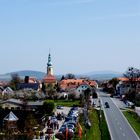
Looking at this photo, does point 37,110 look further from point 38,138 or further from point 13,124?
point 38,138

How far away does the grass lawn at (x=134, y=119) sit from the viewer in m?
48.2

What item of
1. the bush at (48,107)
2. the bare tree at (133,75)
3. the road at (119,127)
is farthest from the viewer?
the bare tree at (133,75)

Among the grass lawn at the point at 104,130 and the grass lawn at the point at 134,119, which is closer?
the grass lawn at the point at 104,130

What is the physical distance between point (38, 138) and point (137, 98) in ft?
154

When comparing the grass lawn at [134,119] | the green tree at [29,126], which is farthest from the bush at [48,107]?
the green tree at [29,126]

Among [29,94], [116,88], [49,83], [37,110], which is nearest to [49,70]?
[49,83]

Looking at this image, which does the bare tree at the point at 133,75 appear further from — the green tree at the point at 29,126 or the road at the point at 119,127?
the green tree at the point at 29,126

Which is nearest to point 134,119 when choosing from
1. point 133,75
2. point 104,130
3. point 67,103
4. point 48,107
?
point 48,107

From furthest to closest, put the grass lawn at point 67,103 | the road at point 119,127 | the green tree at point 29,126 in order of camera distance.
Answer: the grass lawn at point 67,103, the road at point 119,127, the green tree at point 29,126

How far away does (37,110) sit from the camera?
61531mm

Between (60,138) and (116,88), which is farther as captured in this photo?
(116,88)

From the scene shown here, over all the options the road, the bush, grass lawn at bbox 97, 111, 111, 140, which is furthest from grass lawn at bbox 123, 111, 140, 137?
the bush

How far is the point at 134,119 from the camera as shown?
57.4 meters

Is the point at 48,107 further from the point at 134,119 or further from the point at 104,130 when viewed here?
the point at 104,130
